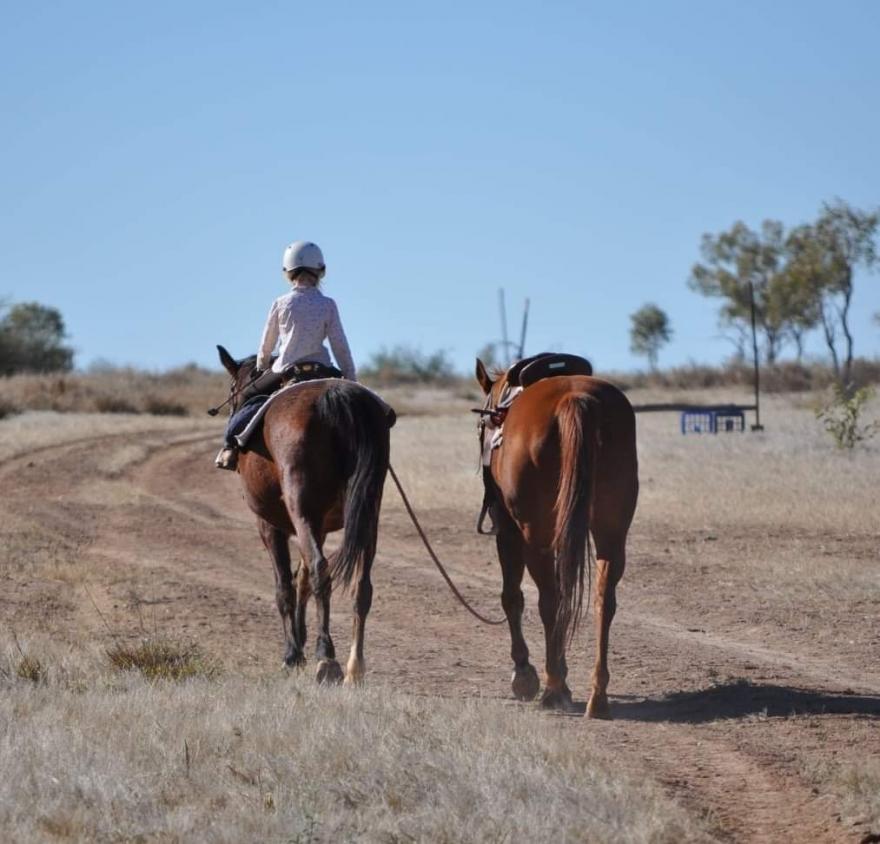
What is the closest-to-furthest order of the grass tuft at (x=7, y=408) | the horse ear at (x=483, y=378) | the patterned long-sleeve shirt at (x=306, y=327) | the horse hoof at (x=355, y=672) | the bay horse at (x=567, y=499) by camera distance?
1. the bay horse at (x=567, y=499)
2. the horse hoof at (x=355, y=672)
3. the patterned long-sleeve shirt at (x=306, y=327)
4. the horse ear at (x=483, y=378)
5. the grass tuft at (x=7, y=408)

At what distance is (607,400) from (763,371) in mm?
58762

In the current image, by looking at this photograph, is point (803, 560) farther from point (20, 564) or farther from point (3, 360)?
point (3, 360)

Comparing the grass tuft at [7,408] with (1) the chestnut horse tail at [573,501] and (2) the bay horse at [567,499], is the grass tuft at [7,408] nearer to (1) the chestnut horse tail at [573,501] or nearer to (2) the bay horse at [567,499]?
(2) the bay horse at [567,499]

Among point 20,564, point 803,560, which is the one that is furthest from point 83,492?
point 803,560

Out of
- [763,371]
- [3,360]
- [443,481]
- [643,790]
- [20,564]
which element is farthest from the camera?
[3,360]

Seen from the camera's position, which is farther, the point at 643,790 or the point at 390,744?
the point at 390,744

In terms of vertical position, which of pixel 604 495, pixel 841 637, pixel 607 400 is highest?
pixel 607 400

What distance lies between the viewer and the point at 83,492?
74.5 ft

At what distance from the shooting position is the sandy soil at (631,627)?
6926mm

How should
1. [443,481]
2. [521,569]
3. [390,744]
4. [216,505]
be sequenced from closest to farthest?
[390,744] < [521,569] < [216,505] < [443,481]

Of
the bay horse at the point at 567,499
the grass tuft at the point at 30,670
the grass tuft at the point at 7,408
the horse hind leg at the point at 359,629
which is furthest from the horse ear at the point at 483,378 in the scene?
the grass tuft at the point at 7,408

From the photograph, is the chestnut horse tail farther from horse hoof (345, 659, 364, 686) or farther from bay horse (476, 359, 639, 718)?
horse hoof (345, 659, 364, 686)

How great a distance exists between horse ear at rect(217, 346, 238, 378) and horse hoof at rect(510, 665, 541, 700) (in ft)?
10.8

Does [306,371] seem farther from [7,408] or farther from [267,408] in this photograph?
[7,408]
